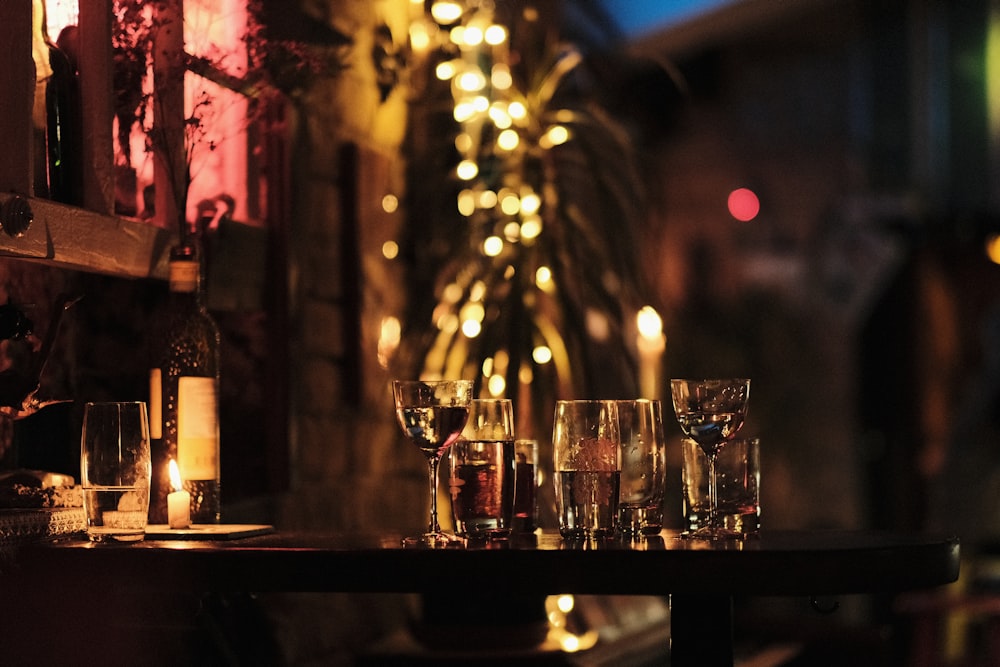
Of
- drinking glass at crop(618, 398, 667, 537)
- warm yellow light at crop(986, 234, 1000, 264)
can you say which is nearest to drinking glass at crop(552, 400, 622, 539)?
drinking glass at crop(618, 398, 667, 537)

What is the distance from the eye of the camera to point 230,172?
98.7 inches

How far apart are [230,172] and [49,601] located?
1015 mm

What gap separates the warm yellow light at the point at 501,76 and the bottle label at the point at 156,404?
157 centimetres

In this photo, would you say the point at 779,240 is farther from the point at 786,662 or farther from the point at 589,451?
the point at 589,451

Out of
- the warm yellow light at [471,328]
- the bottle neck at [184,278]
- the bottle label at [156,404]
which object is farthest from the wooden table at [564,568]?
the warm yellow light at [471,328]

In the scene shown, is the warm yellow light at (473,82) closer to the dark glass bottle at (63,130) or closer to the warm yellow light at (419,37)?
the warm yellow light at (419,37)

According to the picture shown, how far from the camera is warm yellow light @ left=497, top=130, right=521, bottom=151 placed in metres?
3.26

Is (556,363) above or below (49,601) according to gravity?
above

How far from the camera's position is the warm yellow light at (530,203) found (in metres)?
3.19

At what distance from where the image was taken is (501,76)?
11.4ft

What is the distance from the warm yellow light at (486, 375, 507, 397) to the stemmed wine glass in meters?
1.27

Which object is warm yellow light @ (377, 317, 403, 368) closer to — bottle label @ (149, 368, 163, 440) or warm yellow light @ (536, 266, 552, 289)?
warm yellow light @ (536, 266, 552, 289)

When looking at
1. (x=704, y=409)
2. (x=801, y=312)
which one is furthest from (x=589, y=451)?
(x=801, y=312)

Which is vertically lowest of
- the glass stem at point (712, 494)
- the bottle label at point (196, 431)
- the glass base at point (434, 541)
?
the glass base at point (434, 541)
